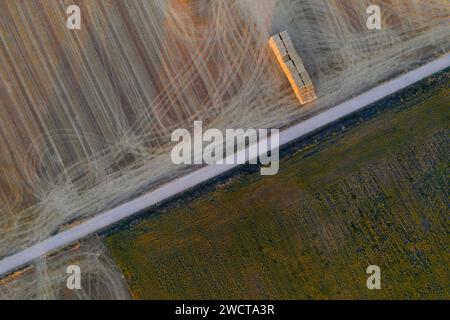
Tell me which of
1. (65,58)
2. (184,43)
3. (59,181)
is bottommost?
(59,181)

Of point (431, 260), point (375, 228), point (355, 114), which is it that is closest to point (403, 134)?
point (355, 114)

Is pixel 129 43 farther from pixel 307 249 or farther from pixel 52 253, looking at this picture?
pixel 307 249

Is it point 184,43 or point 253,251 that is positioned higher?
point 184,43

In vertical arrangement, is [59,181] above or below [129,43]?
below

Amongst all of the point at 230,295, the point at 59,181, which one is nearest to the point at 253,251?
the point at 230,295

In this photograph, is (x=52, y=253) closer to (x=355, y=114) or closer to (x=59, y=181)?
(x=59, y=181)

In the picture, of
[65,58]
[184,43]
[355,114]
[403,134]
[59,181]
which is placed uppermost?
[65,58]
